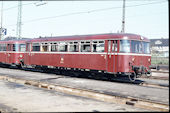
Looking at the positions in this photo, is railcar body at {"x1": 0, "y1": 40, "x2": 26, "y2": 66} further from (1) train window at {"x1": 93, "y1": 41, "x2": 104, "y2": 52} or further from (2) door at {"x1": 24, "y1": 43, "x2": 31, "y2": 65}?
(1) train window at {"x1": 93, "y1": 41, "x2": 104, "y2": 52}

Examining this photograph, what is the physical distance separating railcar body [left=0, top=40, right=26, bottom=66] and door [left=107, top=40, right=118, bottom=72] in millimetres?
11448

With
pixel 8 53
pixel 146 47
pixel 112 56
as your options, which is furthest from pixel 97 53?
pixel 8 53

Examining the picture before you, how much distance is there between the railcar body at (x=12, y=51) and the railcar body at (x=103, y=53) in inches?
220

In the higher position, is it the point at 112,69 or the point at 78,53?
the point at 78,53

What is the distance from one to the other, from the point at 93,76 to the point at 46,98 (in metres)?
8.52

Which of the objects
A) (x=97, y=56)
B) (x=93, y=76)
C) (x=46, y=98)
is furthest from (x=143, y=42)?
(x=46, y=98)

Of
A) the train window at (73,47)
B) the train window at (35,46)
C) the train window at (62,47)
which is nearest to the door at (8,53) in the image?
the train window at (35,46)

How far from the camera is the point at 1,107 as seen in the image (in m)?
7.99

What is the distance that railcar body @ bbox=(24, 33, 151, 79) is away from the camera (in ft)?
49.2

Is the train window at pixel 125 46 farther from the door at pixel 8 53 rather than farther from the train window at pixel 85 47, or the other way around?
the door at pixel 8 53

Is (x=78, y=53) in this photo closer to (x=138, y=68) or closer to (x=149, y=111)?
(x=138, y=68)

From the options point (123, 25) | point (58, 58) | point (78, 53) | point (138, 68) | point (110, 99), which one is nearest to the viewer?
point (110, 99)

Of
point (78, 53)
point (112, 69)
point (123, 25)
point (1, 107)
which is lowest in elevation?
point (1, 107)

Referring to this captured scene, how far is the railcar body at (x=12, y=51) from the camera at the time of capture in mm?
24506
